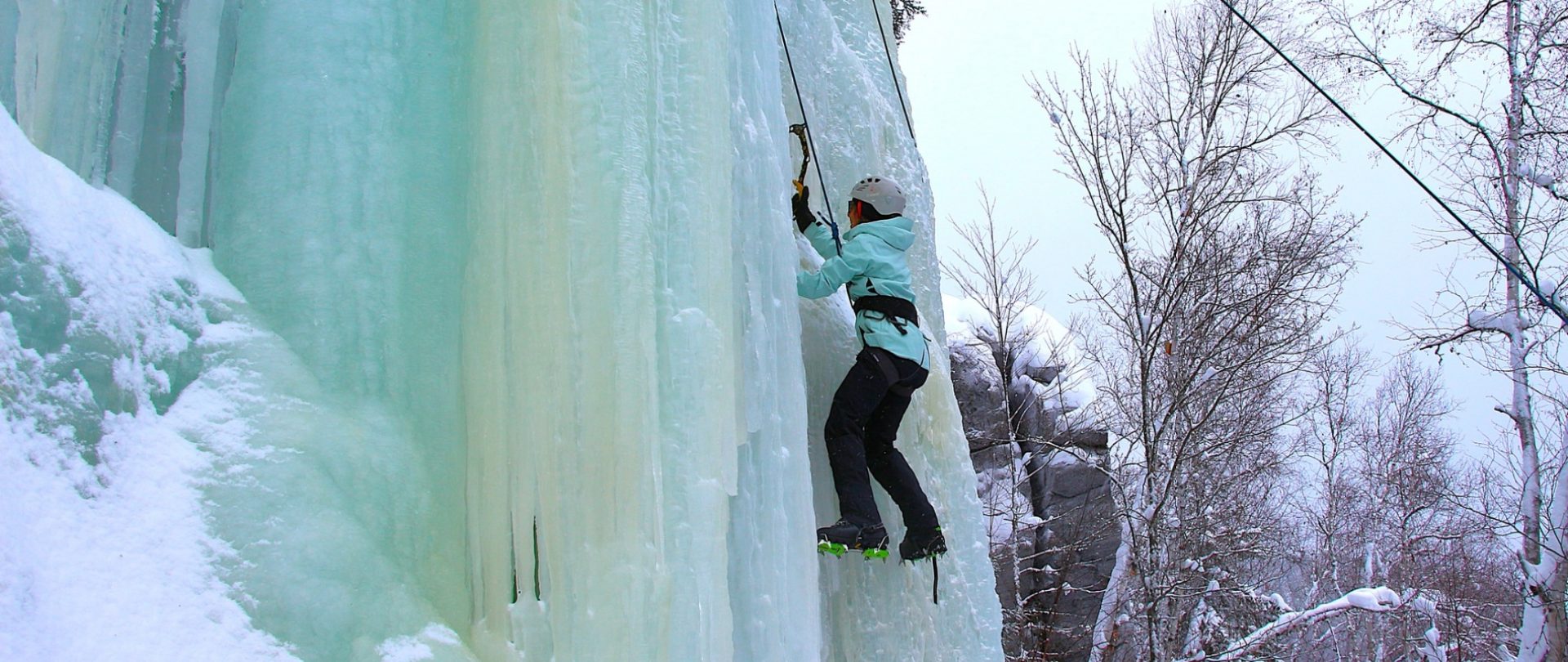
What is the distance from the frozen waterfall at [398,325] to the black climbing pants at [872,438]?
0.47 m

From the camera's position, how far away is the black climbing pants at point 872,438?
3.48 meters

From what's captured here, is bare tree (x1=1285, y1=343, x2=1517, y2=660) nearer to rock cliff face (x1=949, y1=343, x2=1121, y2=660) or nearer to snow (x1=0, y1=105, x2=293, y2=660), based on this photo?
rock cliff face (x1=949, y1=343, x2=1121, y2=660)

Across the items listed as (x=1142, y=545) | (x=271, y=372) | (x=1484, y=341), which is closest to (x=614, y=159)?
(x=271, y=372)

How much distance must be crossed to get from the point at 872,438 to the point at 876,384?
0.25 meters

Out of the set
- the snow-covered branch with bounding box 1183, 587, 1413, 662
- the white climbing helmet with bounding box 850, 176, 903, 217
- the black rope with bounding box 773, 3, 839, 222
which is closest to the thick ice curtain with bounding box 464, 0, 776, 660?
the white climbing helmet with bounding box 850, 176, 903, 217

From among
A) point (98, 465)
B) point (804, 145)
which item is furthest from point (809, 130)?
point (98, 465)

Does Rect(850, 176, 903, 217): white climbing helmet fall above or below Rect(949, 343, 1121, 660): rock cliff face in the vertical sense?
above

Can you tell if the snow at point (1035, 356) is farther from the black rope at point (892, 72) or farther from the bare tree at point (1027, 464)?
the black rope at point (892, 72)

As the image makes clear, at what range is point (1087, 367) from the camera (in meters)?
14.8

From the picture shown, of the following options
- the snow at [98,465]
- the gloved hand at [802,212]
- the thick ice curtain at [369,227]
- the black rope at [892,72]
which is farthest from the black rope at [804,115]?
the snow at [98,465]

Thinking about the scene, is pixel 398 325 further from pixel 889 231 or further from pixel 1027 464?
pixel 1027 464

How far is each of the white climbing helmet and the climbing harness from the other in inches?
7.3

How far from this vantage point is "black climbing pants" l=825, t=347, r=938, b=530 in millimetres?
3479

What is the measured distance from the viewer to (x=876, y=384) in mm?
3547
